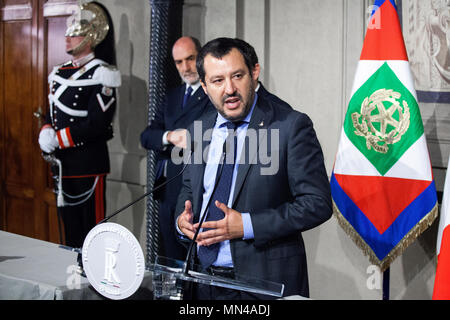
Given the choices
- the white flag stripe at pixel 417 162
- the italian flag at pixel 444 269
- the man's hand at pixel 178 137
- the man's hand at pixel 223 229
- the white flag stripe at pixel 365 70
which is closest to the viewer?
the man's hand at pixel 223 229

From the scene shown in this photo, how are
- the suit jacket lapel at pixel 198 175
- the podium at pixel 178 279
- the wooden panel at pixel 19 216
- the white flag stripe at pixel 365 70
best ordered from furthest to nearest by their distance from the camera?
1. the wooden panel at pixel 19 216
2. the white flag stripe at pixel 365 70
3. the suit jacket lapel at pixel 198 175
4. the podium at pixel 178 279

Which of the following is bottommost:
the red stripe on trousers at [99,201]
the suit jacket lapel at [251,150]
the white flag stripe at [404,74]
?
the red stripe on trousers at [99,201]

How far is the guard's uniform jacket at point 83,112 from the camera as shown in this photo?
147 inches

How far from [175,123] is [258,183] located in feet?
4.98

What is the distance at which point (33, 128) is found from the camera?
4898mm

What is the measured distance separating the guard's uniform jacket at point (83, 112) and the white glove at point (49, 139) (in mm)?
Answer: 32

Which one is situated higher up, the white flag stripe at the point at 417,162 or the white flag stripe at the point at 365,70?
the white flag stripe at the point at 365,70

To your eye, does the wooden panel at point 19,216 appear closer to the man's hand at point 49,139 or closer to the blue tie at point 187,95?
the man's hand at point 49,139

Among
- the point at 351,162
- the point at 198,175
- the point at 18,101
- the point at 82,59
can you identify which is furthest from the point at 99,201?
the point at 198,175

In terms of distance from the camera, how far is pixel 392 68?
8.94ft

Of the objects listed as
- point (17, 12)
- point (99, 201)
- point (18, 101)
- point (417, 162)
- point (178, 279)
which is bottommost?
point (99, 201)

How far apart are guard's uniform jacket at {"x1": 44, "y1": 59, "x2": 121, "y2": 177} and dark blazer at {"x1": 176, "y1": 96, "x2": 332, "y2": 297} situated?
2.07 meters

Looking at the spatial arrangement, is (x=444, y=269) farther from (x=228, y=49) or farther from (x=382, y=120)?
(x=228, y=49)

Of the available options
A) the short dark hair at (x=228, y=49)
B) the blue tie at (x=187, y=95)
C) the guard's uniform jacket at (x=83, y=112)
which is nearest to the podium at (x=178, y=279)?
the short dark hair at (x=228, y=49)
